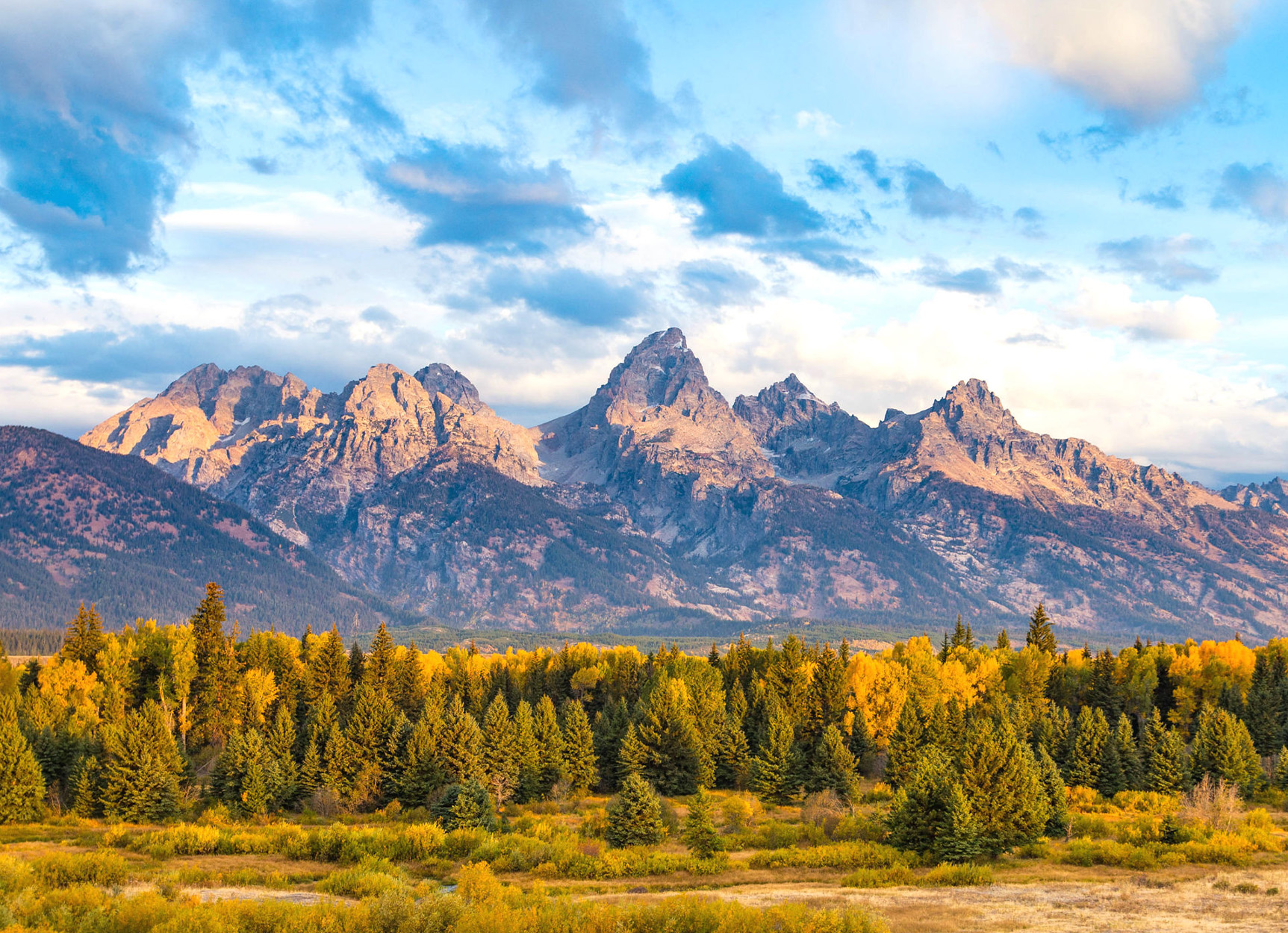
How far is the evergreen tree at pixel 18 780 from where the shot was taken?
8856 centimetres

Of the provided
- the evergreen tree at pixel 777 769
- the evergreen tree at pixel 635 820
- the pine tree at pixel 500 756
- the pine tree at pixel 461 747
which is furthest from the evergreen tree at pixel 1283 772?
the pine tree at pixel 461 747

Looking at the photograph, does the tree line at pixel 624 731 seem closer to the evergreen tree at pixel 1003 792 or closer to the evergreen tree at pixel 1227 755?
the evergreen tree at pixel 1003 792

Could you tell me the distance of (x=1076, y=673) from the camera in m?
A: 146

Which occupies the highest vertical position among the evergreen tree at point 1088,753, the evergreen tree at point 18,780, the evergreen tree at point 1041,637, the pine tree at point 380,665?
the evergreen tree at point 1041,637

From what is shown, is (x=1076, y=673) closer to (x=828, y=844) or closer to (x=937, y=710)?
(x=937, y=710)

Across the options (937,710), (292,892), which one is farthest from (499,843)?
(937,710)

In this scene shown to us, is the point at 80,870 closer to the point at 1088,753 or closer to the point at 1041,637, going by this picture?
the point at 1088,753

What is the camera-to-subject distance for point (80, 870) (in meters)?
58.7

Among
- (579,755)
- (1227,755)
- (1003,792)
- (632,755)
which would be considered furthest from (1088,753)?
(579,755)

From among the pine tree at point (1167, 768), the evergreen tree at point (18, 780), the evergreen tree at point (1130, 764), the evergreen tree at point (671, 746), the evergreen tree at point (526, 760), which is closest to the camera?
the evergreen tree at point (18, 780)

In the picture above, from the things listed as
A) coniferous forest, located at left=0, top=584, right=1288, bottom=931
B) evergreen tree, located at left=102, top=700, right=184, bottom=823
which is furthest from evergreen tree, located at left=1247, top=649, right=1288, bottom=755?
evergreen tree, located at left=102, top=700, right=184, bottom=823

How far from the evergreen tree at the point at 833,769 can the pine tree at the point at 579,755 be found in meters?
23.2

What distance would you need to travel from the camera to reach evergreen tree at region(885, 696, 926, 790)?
351 feet

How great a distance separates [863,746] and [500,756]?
4237cm
